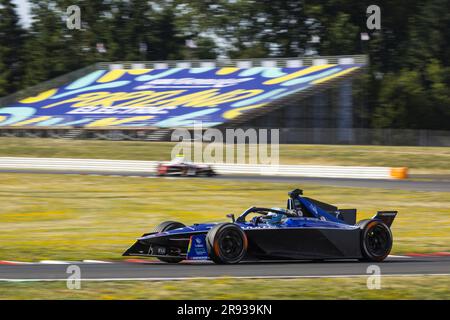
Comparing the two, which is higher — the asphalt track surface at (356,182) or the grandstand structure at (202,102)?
the grandstand structure at (202,102)

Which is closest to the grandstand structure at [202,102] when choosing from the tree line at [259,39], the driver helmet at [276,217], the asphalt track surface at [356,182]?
the tree line at [259,39]

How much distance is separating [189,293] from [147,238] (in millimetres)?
2776

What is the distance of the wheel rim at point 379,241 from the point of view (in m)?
13.1

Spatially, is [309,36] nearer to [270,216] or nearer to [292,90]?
[292,90]

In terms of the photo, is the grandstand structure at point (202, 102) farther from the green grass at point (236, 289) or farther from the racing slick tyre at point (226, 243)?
the green grass at point (236, 289)

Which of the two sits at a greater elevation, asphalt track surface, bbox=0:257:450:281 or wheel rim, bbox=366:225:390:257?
wheel rim, bbox=366:225:390:257

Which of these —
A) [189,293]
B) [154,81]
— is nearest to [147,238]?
[189,293]

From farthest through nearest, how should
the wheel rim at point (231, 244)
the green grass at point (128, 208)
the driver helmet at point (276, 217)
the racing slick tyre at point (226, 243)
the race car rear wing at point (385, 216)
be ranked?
the green grass at point (128, 208) → the race car rear wing at point (385, 216) → the driver helmet at point (276, 217) → the wheel rim at point (231, 244) → the racing slick tyre at point (226, 243)

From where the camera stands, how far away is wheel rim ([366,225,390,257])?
13117mm

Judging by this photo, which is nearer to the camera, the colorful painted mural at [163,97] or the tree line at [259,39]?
the colorful painted mural at [163,97]

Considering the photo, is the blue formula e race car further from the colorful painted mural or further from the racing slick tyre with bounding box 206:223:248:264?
the colorful painted mural

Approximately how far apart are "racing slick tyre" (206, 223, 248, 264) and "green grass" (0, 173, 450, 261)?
2.66 m

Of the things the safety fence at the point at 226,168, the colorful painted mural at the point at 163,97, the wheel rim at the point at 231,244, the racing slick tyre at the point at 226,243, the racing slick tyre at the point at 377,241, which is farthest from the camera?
the colorful painted mural at the point at 163,97

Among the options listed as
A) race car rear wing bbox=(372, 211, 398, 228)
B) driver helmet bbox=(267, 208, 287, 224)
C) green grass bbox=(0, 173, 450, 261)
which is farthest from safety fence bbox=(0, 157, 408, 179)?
driver helmet bbox=(267, 208, 287, 224)
